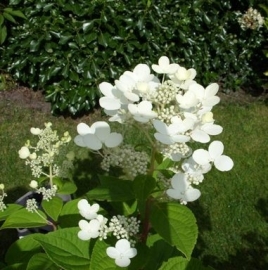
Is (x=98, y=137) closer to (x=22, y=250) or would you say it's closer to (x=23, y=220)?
(x=23, y=220)

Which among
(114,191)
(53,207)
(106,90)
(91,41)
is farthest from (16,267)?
(91,41)

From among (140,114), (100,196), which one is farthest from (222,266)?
(140,114)

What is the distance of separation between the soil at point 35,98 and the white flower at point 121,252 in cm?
331

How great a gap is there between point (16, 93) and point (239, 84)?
2.08m

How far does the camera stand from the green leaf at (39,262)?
1.72 m

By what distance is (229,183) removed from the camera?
13.2ft

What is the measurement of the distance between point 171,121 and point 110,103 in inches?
8.1

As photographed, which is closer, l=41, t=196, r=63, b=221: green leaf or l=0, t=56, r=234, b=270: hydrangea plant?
l=0, t=56, r=234, b=270: hydrangea plant

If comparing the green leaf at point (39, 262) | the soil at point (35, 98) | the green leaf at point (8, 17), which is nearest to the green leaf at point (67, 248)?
the green leaf at point (39, 262)

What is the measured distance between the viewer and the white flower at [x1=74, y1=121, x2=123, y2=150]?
1.56 meters

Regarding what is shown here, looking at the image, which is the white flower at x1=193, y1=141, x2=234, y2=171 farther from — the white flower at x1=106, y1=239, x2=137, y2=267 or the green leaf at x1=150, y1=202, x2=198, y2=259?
the white flower at x1=106, y1=239, x2=137, y2=267

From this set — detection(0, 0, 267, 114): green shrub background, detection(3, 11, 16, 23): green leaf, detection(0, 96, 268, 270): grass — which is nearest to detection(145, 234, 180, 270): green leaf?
detection(0, 96, 268, 270): grass

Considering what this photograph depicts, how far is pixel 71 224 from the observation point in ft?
6.43

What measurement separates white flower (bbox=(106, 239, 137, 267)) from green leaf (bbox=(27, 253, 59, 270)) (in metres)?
0.36
